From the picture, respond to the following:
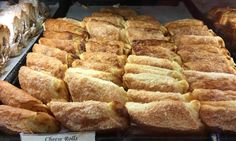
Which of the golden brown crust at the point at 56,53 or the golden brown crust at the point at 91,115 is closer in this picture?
the golden brown crust at the point at 91,115

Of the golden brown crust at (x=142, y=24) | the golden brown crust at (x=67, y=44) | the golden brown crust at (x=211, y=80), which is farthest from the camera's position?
the golden brown crust at (x=142, y=24)

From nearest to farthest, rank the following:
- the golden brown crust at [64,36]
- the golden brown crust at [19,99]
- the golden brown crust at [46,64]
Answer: the golden brown crust at [19,99] < the golden brown crust at [46,64] < the golden brown crust at [64,36]

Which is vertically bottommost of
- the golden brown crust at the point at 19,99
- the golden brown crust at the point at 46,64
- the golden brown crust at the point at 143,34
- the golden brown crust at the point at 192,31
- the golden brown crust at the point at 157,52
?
the golden brown crust at the point at 192,31

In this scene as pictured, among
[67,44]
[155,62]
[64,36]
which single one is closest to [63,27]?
A: [64,36]

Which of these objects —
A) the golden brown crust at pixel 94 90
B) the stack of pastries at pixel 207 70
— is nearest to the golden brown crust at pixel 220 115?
the stack of pastries at pixel 207 70

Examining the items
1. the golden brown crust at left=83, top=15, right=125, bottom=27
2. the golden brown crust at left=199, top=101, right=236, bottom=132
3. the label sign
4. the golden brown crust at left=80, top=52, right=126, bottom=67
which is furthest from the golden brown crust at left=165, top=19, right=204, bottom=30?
the label sign

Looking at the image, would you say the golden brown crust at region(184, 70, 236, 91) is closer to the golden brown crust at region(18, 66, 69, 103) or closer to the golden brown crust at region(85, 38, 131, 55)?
the golden brown crust at region(85, 38, 131, 55)

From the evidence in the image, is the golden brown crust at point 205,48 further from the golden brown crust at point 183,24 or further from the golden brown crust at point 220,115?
the golden brown crust at point 220,115

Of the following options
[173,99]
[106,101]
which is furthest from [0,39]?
[173,99]
